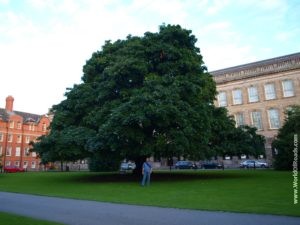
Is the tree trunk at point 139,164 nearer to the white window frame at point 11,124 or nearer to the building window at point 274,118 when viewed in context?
the building window at point 274,118

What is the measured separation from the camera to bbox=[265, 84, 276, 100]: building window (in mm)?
53000

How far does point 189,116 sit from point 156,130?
2.69 metres

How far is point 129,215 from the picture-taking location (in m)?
9.93

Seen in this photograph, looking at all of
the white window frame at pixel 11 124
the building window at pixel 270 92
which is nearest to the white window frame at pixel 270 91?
the building window at pixel 270 92

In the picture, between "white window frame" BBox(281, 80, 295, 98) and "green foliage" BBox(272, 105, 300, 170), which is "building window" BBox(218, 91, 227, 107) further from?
"green foliage" BBox(272, 105, 300, 170)

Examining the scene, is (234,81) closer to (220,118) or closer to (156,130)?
(220,118)

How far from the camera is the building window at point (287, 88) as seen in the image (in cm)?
5102

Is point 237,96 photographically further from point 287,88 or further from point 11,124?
point 11,124

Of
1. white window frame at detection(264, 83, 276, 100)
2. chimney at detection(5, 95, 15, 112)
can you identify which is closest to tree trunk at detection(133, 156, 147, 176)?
white window frame at detection(264, 83, 276, 100)

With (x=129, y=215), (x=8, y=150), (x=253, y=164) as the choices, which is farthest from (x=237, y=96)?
(x=8, y=150)

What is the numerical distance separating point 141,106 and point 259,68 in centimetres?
4087

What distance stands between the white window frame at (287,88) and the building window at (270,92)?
5.53ft

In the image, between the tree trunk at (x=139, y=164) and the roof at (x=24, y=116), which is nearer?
the tree trunk at (x=139, y=164)

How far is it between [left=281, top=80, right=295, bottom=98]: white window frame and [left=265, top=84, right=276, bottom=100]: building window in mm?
1687
